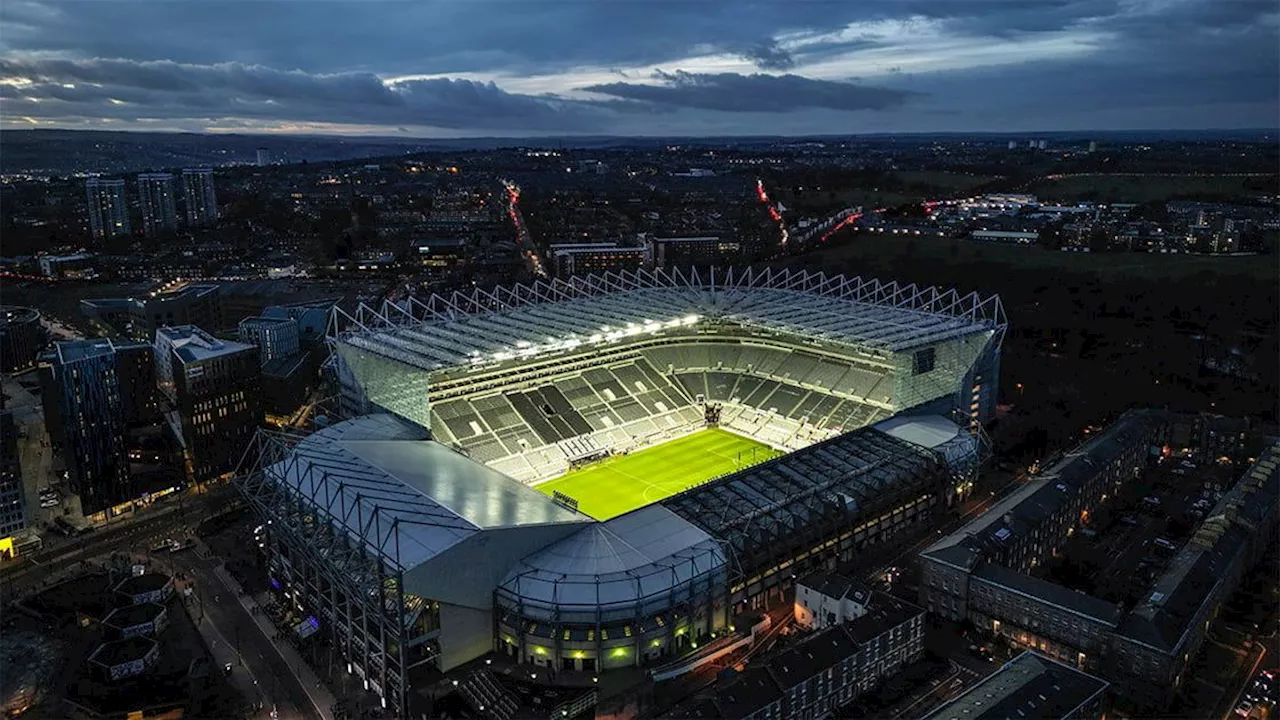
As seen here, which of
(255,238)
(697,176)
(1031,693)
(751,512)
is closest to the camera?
(1031,693)

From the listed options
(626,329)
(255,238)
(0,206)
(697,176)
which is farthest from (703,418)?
(0,206)

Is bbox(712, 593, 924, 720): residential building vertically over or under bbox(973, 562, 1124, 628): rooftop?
under

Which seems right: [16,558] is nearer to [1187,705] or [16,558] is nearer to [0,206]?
[1187,705]

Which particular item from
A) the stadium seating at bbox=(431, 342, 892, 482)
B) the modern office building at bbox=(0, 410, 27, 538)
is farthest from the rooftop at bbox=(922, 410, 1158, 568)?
the modern office building at bbox=(0, 410, 27, 538)

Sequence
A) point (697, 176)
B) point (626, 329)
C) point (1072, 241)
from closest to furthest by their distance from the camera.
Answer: point (626, 329) → point (1072, 241) → point (697, 176)

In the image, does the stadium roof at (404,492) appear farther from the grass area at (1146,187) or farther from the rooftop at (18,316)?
the grass area at (1146,187)

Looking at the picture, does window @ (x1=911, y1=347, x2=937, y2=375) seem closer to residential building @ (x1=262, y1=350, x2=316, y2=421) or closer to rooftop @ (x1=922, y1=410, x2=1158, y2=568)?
rooftop @ (x1=922, y1=410, x2=1158, y2=568)

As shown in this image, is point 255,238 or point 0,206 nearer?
point 255,238
